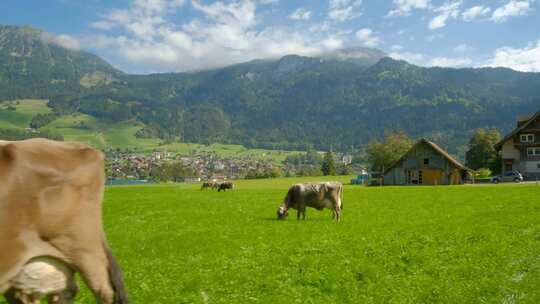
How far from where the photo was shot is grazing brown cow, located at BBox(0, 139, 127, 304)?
4.87m

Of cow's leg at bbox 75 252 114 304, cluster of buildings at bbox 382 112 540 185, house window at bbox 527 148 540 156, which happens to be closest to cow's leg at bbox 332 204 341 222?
cow's leg at bbox 75 252 114 304

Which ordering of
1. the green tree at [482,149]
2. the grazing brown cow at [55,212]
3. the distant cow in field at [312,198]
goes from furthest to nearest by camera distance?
the green tree at [482,149], the distant cow in field at [312,198], the grazing brown cow at [55,212]

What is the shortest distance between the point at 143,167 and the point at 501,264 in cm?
18046

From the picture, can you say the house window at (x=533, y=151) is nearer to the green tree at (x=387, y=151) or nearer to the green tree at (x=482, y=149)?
the green tree at (x=482, y=149)

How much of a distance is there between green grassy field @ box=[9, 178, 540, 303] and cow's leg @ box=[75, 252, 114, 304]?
4.05 metres

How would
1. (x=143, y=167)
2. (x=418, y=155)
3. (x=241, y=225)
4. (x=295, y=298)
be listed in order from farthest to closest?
(x=143, y=167) → (x=418, y=155) → (x=241, y=225) → (x=295, y=298)

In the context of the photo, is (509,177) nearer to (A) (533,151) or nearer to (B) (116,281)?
(A) (533,151)

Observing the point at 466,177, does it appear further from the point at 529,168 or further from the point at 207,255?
the point at 207,255

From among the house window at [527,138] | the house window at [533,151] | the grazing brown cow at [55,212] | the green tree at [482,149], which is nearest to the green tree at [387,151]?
the green tree at [482,149]

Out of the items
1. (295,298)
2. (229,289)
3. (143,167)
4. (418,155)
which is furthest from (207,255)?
(143,167)

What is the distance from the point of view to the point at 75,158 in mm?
5496

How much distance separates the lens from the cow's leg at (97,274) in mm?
5277

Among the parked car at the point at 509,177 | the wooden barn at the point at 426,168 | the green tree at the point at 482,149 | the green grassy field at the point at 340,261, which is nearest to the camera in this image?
the green grassy field at the point at 340,261

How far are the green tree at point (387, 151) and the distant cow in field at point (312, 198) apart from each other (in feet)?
282
